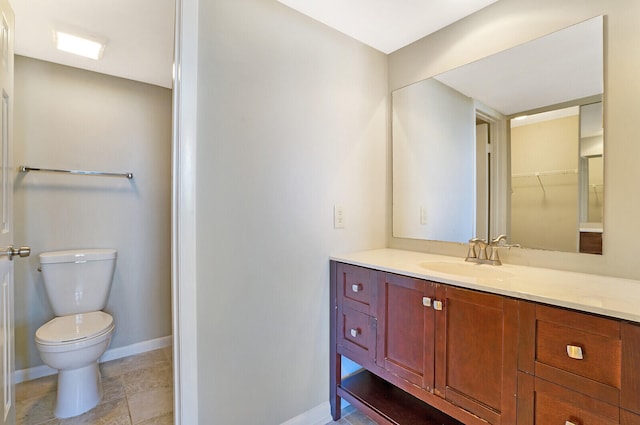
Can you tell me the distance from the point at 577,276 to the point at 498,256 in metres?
0.33

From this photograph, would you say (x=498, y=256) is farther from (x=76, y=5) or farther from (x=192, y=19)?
(x=76, y=5)

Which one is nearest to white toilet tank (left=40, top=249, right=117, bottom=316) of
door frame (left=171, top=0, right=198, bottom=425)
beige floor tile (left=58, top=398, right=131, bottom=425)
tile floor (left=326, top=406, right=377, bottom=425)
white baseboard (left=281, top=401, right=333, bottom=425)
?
beige floor tile (left=58, top=398, right=131, bottom=425)

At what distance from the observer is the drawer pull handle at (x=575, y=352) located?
32.9 inches

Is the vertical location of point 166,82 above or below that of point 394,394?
above

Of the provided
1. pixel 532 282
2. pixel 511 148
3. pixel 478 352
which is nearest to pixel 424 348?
pixel 478 352

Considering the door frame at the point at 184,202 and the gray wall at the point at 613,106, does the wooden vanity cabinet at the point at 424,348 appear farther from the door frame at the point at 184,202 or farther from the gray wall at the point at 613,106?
the door frame at the point at 184,202

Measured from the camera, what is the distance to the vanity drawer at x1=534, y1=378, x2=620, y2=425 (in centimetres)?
80

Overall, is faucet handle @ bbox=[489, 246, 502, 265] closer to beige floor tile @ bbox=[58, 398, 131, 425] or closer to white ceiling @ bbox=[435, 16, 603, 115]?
white ceiling @ bbox=[435, 16, 603, 115]

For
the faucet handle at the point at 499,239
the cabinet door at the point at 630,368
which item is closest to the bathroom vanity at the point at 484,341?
the cabinet door at the point at 630,368

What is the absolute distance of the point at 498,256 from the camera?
1502mm

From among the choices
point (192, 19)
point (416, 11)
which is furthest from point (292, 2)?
point (416, 11)

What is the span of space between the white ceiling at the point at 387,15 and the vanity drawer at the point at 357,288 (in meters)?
1.38

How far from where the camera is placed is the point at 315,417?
1.60m

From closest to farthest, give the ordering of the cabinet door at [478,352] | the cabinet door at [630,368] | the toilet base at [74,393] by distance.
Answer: the cabinet door at [630,368], the cabinet door at [478,352], the toilet base at [74,393]
